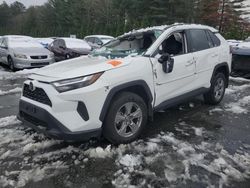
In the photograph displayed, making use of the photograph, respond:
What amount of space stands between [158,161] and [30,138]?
6.71 feet

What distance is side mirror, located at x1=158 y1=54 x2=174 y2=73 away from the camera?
462cm

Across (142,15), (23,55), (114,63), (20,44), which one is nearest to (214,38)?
(114,63)

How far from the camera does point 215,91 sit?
646cm

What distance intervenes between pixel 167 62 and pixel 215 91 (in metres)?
2.23

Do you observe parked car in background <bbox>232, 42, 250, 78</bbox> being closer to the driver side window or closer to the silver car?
the driver side window

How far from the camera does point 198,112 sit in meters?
6.09

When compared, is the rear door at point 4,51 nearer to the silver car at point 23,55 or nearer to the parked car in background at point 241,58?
the silver car at point 23,55

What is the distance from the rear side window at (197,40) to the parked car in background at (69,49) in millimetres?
8246

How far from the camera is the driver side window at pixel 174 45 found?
5020 mm

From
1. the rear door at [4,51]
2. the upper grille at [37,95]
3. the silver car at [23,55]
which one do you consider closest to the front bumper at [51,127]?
the upper grille at [37,95]

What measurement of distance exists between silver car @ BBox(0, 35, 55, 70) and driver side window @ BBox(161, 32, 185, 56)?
25.4ft

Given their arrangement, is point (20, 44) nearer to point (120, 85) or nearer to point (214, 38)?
point (214, 38)

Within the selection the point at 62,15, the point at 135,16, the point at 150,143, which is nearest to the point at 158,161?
the point at 150,143

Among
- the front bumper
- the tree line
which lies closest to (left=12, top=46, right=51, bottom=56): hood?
the front bumper
